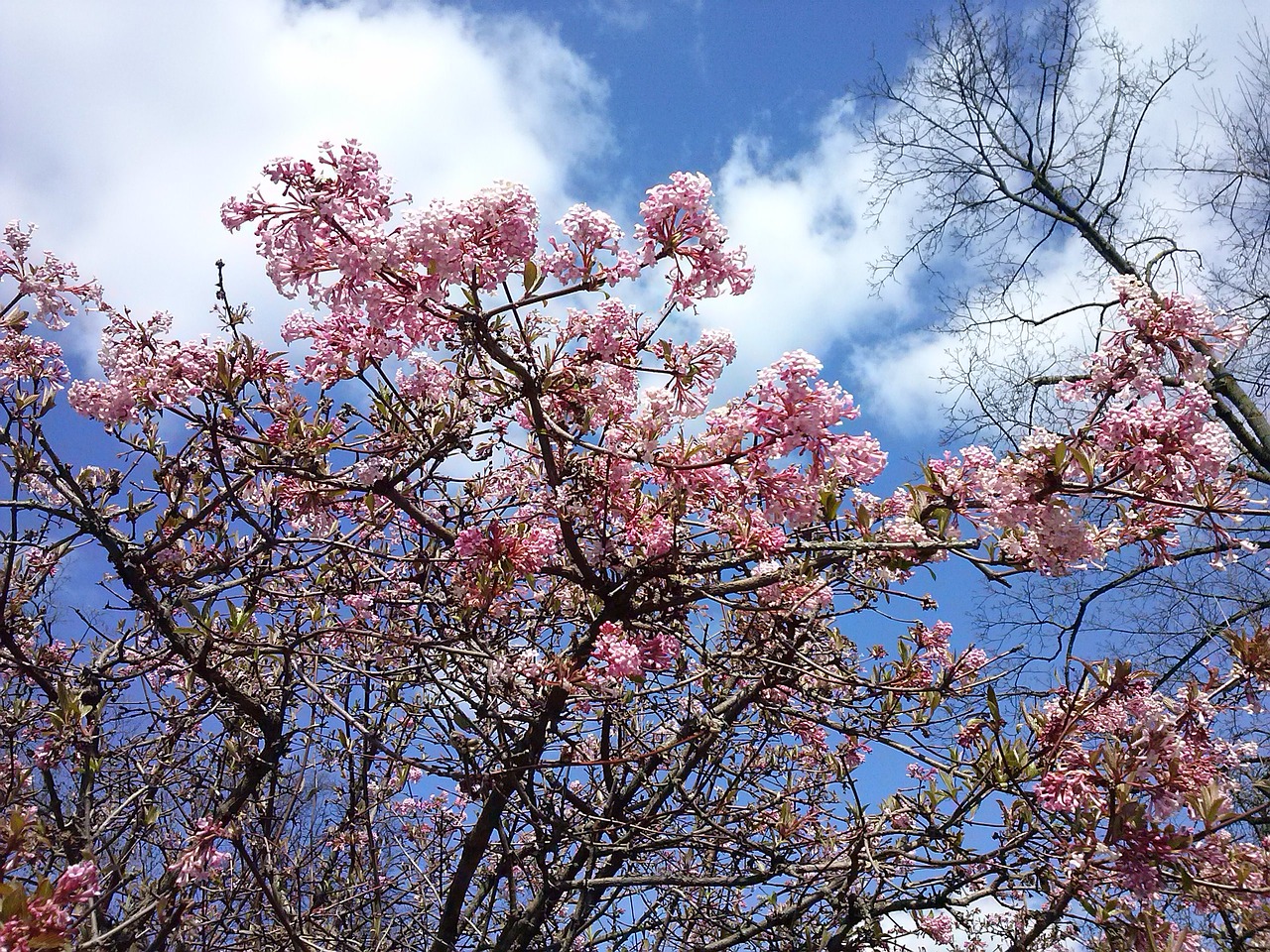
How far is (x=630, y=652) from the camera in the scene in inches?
115

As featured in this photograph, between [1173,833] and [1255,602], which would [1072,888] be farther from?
[1255,602]

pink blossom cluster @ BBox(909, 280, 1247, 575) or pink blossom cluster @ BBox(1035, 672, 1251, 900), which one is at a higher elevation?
pink blossom cluster @ BBox(909, 280, 1247, 575)

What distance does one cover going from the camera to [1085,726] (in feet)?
11.3

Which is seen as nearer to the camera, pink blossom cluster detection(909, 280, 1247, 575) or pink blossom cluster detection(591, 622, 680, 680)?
pink blossom cluster detection(909, 280, 1247, 575)

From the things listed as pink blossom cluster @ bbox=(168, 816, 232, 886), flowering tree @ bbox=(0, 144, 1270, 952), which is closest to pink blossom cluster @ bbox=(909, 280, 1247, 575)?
flowering tree @ bbox=(0, 144, 1270, 952)

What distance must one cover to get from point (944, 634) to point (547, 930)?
8.68ft

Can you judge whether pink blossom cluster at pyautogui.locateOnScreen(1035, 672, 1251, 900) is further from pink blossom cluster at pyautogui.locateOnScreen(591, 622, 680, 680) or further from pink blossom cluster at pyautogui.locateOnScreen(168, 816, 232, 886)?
pink blossom cluster at pyautogui.locateOnScreen(168, 816, 232, 886)

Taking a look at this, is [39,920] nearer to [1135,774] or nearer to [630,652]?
[630,652]

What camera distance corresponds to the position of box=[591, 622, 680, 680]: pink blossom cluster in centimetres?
291

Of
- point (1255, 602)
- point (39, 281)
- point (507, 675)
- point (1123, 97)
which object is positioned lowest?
point (507, 675)

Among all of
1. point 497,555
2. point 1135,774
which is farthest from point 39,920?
point 1135,774

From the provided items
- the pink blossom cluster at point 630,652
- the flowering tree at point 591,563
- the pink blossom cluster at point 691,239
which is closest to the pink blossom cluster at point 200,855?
the flowering tree at point 591,563

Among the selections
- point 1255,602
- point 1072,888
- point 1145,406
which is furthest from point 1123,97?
point 1072,888

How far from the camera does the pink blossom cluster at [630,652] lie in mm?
2906
